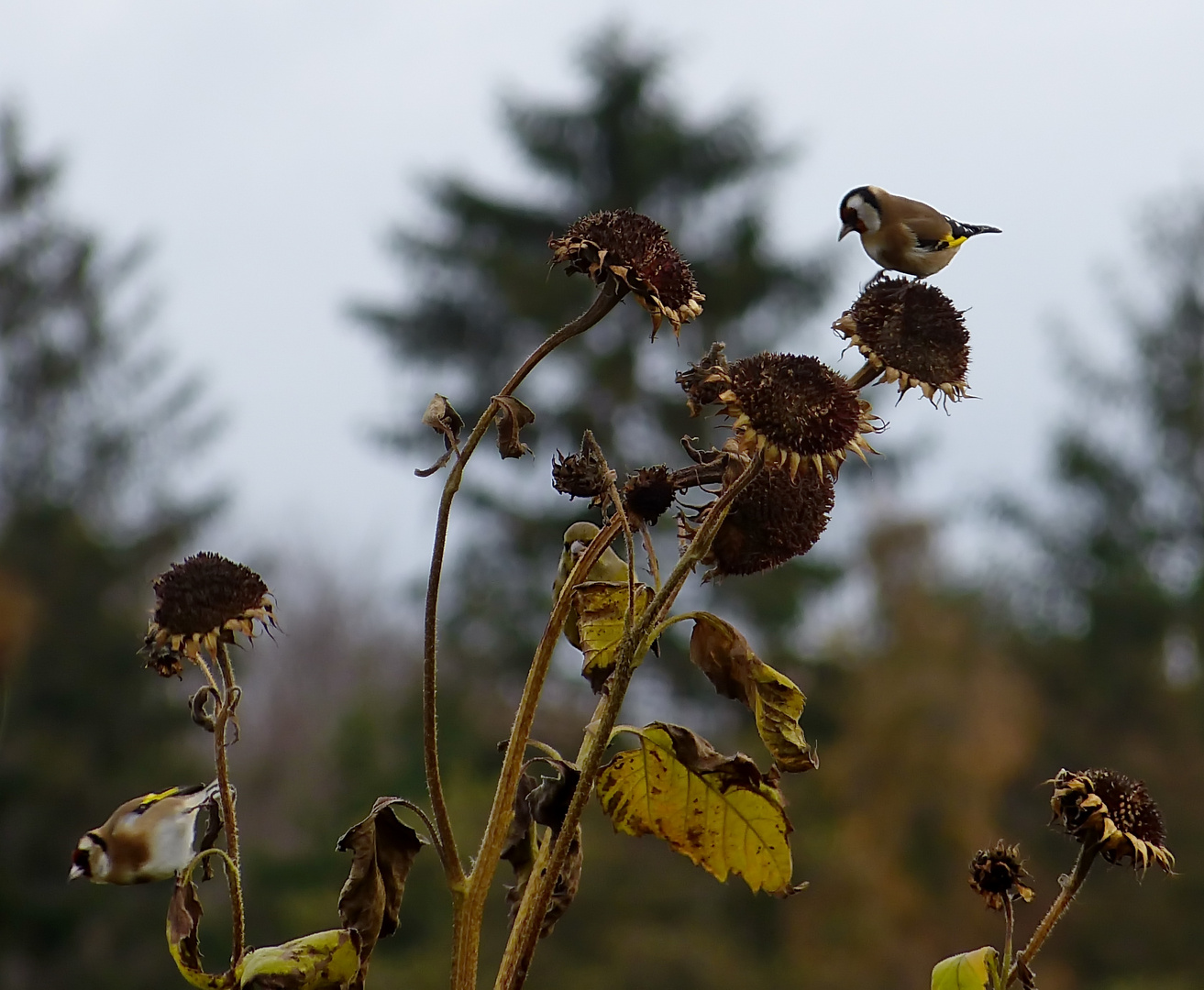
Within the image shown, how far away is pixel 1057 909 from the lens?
130 centimetres

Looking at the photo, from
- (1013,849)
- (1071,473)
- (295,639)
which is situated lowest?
(1013,849)

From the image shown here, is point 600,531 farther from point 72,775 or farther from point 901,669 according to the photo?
point 901,669

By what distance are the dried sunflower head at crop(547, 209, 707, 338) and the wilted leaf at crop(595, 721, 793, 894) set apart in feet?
1.37

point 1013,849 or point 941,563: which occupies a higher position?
point 941,563

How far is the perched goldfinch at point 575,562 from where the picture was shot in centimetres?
146

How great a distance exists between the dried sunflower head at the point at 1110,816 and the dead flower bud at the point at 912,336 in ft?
1.38

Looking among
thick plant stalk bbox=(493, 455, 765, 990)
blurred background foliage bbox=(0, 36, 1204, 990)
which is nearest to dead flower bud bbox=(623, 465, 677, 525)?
thick plant stalk bbox=(493, 455, 765, 990)

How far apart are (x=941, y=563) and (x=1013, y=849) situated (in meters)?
20.7

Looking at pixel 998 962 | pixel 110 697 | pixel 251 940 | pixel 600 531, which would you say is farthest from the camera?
pixel 110 697

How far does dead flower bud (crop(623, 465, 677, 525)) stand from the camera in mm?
1373

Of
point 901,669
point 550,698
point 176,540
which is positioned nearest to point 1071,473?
point 901,669

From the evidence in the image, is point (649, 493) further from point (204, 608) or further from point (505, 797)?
point (204, 608)

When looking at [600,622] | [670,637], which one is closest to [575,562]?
[600,622]

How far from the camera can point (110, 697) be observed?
53.2ft
